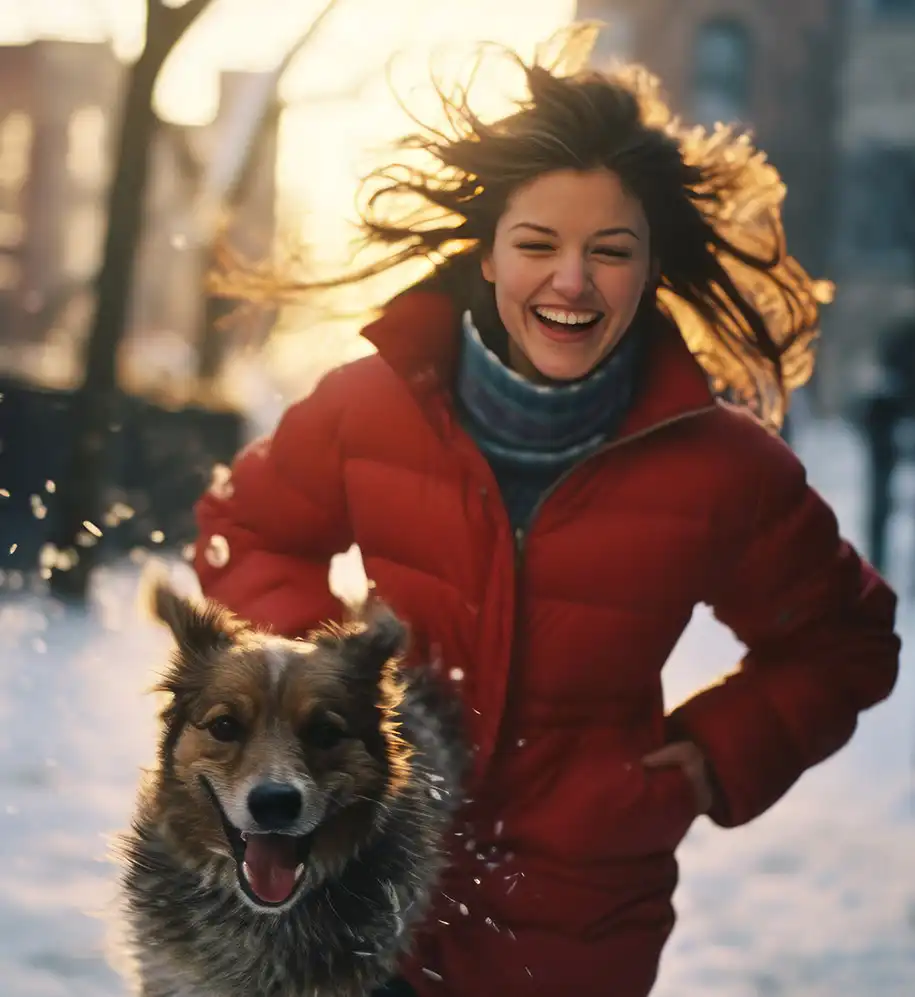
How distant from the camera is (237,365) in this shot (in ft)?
44.3

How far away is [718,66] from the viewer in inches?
1019

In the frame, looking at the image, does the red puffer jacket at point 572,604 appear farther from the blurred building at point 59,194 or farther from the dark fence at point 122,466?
the blurred building at point 59,194

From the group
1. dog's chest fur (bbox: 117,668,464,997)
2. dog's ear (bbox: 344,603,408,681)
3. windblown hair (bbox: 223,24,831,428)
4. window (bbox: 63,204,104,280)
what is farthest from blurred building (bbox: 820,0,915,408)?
dog's ear (bbox: 344,603,408,681)

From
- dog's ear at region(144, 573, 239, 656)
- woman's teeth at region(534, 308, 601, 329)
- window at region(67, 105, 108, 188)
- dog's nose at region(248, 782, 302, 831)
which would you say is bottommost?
dog's nose at region(248, 782, 302, 831)

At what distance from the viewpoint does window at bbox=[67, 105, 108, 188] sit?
90.2 ft

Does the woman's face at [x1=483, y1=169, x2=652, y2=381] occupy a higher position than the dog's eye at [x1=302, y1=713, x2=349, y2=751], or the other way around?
the woman's face at [x1=483, y1=169, x2=652, y2=381]

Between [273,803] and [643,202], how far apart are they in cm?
130

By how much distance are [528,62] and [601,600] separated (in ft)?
3.18

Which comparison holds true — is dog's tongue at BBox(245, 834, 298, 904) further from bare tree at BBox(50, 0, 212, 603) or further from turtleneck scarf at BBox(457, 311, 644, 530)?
bare tree at BBox(50, 0, 212, 603)

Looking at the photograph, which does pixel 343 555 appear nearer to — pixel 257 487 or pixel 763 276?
pixel 257 487

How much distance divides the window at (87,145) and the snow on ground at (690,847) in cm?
2101

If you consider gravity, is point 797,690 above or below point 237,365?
below

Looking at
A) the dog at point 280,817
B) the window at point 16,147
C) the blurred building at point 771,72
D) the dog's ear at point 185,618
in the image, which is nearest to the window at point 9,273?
the window at point 16,147

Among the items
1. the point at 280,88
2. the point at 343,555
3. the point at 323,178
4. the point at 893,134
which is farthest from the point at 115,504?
the point at 893,134
